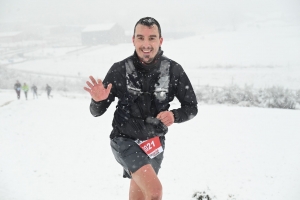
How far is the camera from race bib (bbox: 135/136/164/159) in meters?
2.55

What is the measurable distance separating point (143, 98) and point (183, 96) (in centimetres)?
44

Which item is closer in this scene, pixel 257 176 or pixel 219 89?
pixel 257 176

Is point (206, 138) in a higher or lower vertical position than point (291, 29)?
lower

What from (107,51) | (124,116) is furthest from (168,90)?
(107,51)

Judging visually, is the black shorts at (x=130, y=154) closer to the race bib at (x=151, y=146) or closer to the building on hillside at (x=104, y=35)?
the race bib at (x=151, y=146)

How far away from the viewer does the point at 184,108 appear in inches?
103

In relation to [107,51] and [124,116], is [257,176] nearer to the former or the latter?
[124,116]

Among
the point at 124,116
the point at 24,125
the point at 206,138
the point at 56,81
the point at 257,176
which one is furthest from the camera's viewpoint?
the point at 56,81

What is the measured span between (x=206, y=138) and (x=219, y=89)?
15.7 m

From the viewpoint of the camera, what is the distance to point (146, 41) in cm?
240

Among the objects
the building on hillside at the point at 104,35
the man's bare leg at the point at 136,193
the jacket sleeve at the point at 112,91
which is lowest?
the man's bare leg at the point at 136,193

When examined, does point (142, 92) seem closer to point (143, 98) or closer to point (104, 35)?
point (143, 98)

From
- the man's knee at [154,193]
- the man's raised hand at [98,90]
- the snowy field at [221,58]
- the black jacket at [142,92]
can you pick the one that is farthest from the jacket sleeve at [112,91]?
the snowy field at [221,58]

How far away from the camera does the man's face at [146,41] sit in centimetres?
240
